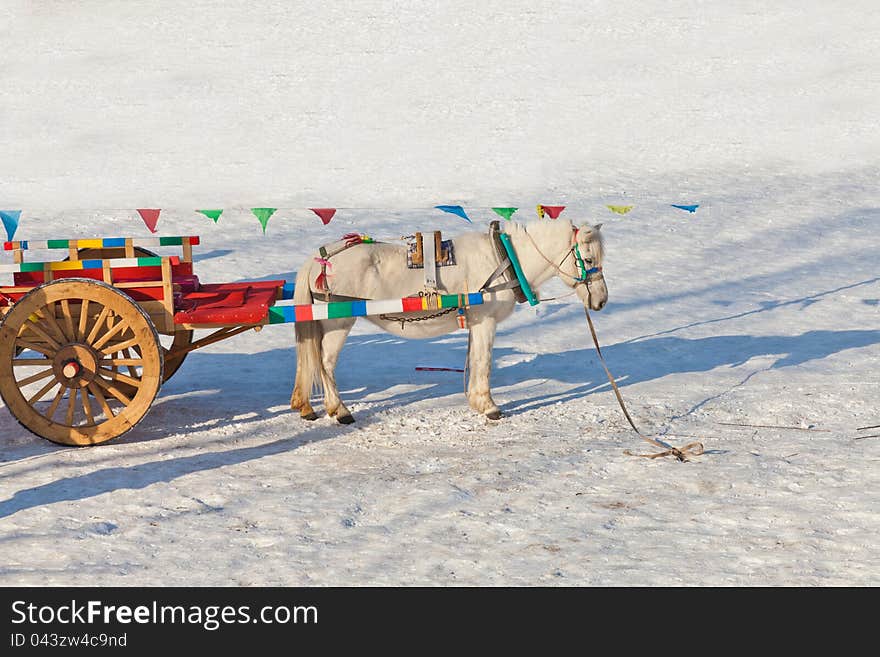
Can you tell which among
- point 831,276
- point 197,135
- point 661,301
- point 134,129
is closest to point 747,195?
point 831,276

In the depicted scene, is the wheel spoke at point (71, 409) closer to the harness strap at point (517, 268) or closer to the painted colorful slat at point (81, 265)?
the painted colorful slat at point (81, 265)

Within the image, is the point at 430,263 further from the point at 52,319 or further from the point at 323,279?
the point at 52,319

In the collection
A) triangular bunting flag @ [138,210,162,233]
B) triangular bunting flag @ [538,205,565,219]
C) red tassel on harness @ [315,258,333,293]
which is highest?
triangular bunting flag @ [138,210,162,233]

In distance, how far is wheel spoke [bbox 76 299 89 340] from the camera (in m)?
7.96

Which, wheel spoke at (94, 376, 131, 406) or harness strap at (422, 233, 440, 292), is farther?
harness strap at (422, 233, 440, 292)

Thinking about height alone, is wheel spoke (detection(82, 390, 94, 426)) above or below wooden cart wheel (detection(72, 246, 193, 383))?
below

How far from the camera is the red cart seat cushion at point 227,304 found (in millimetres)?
8289

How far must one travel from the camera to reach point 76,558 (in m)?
6.18

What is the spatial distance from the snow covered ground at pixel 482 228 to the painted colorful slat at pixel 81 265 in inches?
48.9

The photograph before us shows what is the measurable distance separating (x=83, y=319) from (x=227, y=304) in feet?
3.59

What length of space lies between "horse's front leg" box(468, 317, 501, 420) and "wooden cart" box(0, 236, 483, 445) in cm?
45

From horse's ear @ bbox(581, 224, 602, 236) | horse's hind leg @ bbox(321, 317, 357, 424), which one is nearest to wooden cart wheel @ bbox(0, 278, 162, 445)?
horse's hind leg @ bbox(321, 317, 357, 424)

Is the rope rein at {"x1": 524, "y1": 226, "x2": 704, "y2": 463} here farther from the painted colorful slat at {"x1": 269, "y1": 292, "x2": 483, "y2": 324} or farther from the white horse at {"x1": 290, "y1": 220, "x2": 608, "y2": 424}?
the painted colorful slat at {"x1": 269, "y1": 292, "x2": 483, "y2": 324}

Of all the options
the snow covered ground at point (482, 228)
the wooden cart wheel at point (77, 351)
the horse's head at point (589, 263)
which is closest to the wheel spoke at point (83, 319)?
the wooden cart wheel at point (77, 351)
